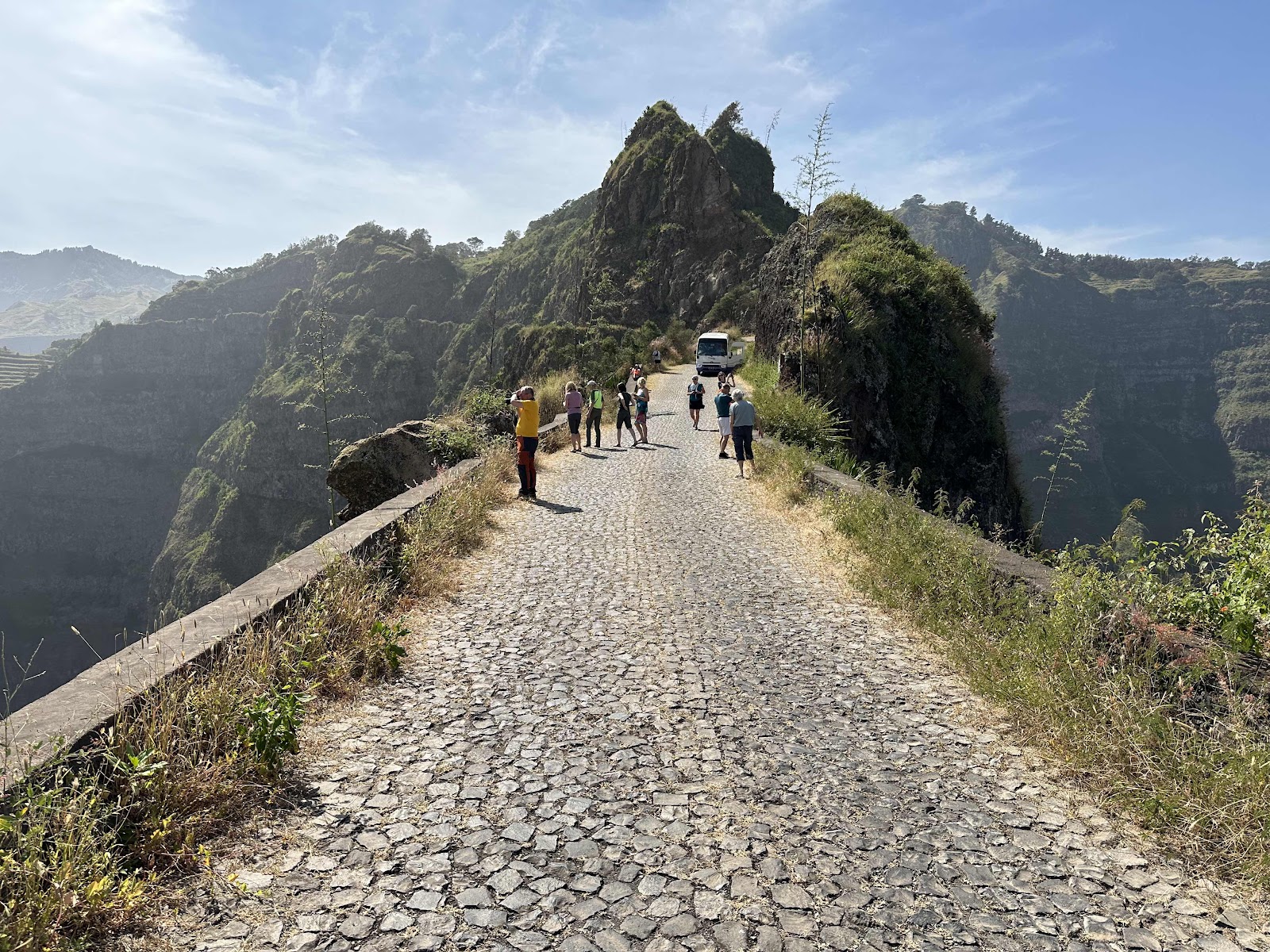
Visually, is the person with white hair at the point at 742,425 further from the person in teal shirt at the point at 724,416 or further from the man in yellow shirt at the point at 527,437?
the man in yellow shirt at the point at 527,437

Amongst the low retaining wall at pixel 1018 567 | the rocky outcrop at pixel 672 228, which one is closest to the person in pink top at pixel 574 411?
the low retaining wall at pixel 1018 567

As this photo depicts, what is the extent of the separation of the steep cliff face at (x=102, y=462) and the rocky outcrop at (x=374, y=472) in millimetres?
135948

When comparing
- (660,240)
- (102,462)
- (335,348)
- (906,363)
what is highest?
(660,240)

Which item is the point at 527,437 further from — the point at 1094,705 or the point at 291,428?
the point at 291,428

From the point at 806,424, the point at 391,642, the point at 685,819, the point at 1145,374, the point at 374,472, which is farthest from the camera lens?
the point at 1145,374

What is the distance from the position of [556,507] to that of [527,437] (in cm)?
127

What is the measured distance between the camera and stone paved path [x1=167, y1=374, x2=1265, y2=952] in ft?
8.05

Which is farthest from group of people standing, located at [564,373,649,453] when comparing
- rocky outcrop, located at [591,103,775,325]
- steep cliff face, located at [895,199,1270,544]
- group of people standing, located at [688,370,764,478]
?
steep cliff face, located at [895,199,1270,544]

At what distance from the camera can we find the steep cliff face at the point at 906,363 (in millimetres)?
19203

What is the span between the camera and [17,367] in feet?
589

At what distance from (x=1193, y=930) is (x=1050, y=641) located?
1.98 metres

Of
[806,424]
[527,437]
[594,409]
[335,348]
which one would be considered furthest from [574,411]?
[335,348]

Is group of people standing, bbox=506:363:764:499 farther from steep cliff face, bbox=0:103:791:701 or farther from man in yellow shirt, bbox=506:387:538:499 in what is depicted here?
steep cliff face, bbox=0:103:791:701

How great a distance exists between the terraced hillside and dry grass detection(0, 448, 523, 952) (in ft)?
693
